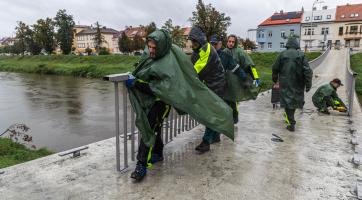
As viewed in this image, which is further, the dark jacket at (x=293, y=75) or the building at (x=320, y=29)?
the building at (x=320, y=29)

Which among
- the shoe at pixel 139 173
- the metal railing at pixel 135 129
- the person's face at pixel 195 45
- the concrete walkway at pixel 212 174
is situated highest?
the person's face at pixel 195 45

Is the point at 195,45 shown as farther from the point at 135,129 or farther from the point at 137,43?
the point at 137,43

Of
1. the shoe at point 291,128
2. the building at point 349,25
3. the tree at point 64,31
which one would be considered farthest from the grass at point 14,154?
the building at point 349,25

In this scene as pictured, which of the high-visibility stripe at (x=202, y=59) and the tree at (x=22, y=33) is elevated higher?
the tree at (x=22, y=33)

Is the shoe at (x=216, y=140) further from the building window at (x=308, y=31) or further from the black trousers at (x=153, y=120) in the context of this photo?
the building window at (x=308, y=31)

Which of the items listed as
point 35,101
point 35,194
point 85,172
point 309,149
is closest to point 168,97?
point 85,172

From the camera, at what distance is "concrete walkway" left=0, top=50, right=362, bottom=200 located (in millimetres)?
3062

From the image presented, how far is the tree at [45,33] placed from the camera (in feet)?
184

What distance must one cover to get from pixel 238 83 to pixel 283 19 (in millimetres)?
60959

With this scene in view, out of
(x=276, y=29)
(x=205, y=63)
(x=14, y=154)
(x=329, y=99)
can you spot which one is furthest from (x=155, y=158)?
(x=276, y=29)

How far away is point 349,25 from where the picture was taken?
5288 cm

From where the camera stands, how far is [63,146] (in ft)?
23.9

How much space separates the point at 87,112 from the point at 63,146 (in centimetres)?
510

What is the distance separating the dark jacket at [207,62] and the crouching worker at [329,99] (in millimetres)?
4109
